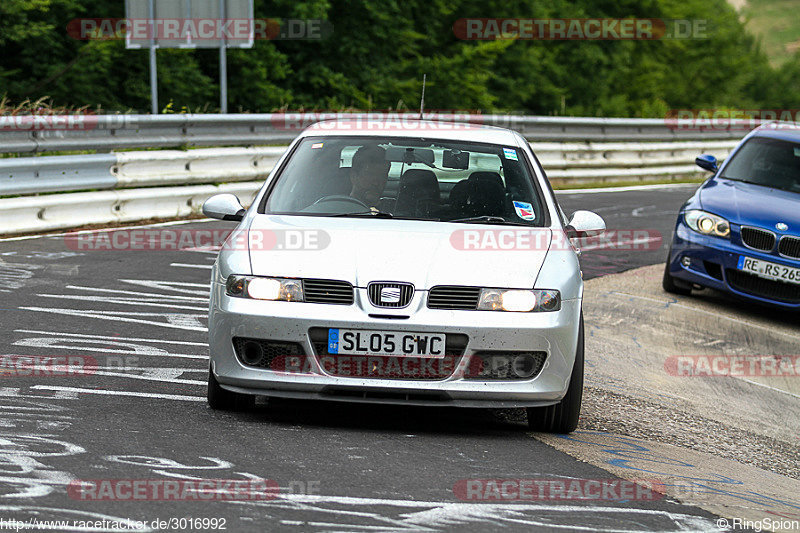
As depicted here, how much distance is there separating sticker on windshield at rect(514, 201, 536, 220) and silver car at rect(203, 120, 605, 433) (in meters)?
0.16

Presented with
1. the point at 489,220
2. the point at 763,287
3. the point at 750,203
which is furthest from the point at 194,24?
the point at 489,220

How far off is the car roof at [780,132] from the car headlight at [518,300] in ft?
23.4

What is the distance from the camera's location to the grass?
541 feet

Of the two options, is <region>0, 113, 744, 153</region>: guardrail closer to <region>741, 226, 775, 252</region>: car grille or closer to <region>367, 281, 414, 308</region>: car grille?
<region>741, 226, 775, 252</region>: car grille

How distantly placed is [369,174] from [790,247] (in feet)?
16.2

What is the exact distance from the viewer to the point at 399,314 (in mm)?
5336

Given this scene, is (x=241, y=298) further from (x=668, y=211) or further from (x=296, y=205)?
(x=668, y=211)

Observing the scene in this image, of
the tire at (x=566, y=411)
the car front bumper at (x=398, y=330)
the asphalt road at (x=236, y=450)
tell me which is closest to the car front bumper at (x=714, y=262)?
the asphalt road at (x=236, y=450)

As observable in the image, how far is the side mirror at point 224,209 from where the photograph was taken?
251 inches

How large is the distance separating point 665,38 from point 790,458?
56.7m

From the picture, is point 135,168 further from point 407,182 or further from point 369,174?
point 407,182

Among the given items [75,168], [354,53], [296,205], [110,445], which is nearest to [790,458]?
[296,205]

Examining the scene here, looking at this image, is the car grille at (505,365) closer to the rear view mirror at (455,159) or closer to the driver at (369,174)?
the driver at (369,174)

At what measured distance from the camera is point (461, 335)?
5363mm
